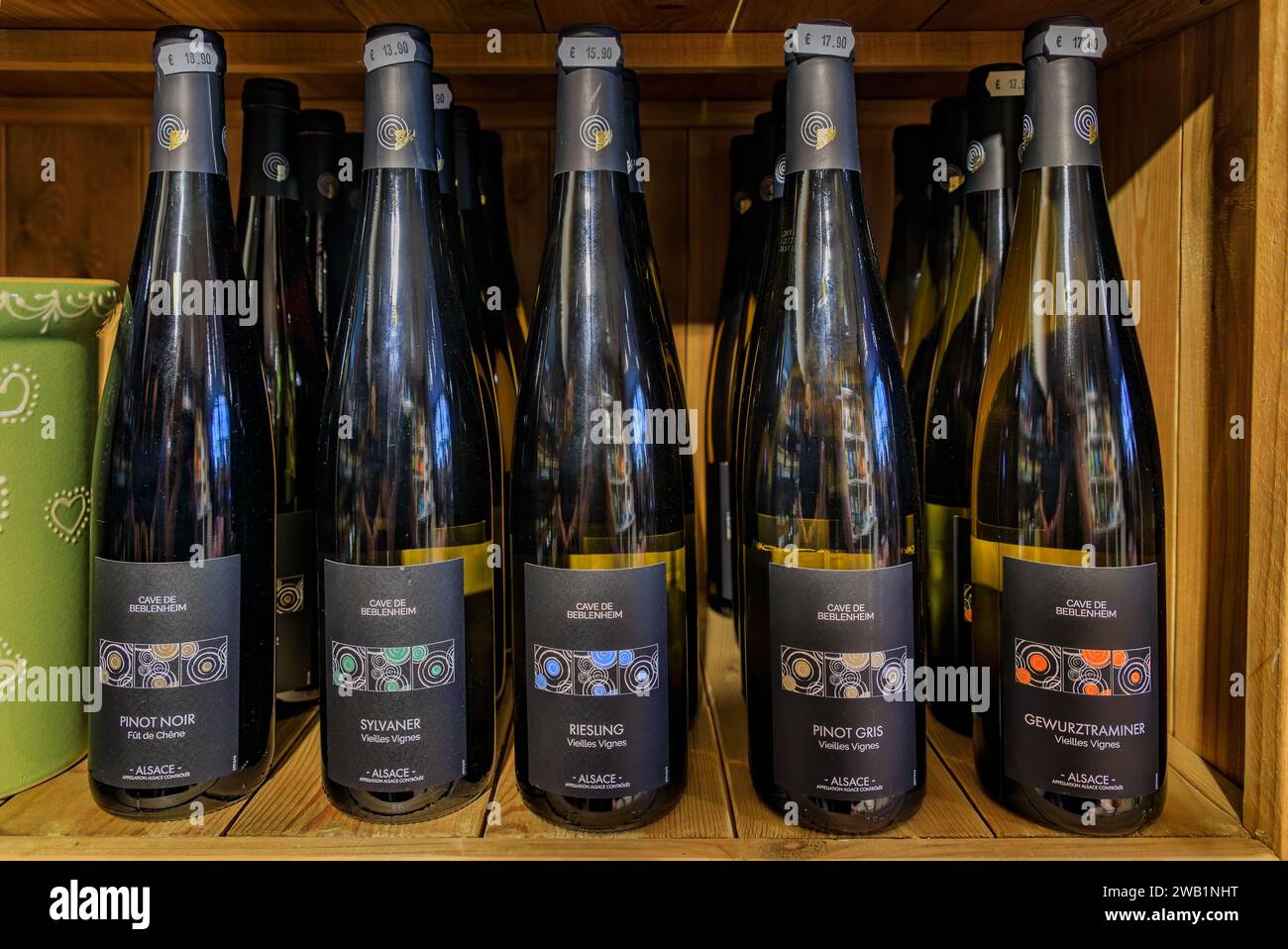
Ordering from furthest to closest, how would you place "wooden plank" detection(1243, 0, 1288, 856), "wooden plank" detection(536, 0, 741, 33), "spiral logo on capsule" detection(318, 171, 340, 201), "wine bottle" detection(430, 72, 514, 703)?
"spiral logo on capsule" detection(318, 171, 340, 201), "wine bottle" detection(430, 72, 514, 703), "wooden plank" detection(536, 0, 741, 33), "wooden plank" detection(1243, 0, 1288, 856)

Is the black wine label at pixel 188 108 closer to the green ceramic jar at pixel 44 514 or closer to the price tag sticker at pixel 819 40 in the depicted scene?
the green ceramic jar at pixel 44 514

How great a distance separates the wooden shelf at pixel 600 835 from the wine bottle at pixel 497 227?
50cm

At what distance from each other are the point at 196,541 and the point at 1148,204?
2.47ft

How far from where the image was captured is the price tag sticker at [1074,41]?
0.55m

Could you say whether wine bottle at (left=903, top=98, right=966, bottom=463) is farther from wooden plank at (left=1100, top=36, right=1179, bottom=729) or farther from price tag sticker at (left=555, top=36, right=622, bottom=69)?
price tag sticker at (left=555, top=36, right=622, bottom=69)

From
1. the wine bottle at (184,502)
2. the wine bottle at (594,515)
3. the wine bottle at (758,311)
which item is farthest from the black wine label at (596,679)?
the wine bottle at (184,502)

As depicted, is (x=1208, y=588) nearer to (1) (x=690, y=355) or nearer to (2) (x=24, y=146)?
(1) (x=690, y=355)

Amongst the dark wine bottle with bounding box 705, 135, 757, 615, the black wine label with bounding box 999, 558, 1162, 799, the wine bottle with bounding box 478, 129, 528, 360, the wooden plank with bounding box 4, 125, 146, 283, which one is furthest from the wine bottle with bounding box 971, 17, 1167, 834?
the wooden plank with bounding box 4, 125, 146, 283

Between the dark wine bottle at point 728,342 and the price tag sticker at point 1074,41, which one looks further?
the dark wine bottle at point 728,342

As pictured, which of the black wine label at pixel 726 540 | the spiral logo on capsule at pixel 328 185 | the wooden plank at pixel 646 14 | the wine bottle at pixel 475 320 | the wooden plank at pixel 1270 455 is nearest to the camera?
the wooden plank at pixel 1270 455

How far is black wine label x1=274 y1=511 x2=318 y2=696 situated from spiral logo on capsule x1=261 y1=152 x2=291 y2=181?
30cm

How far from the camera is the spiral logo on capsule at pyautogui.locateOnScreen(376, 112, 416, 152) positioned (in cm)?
57
